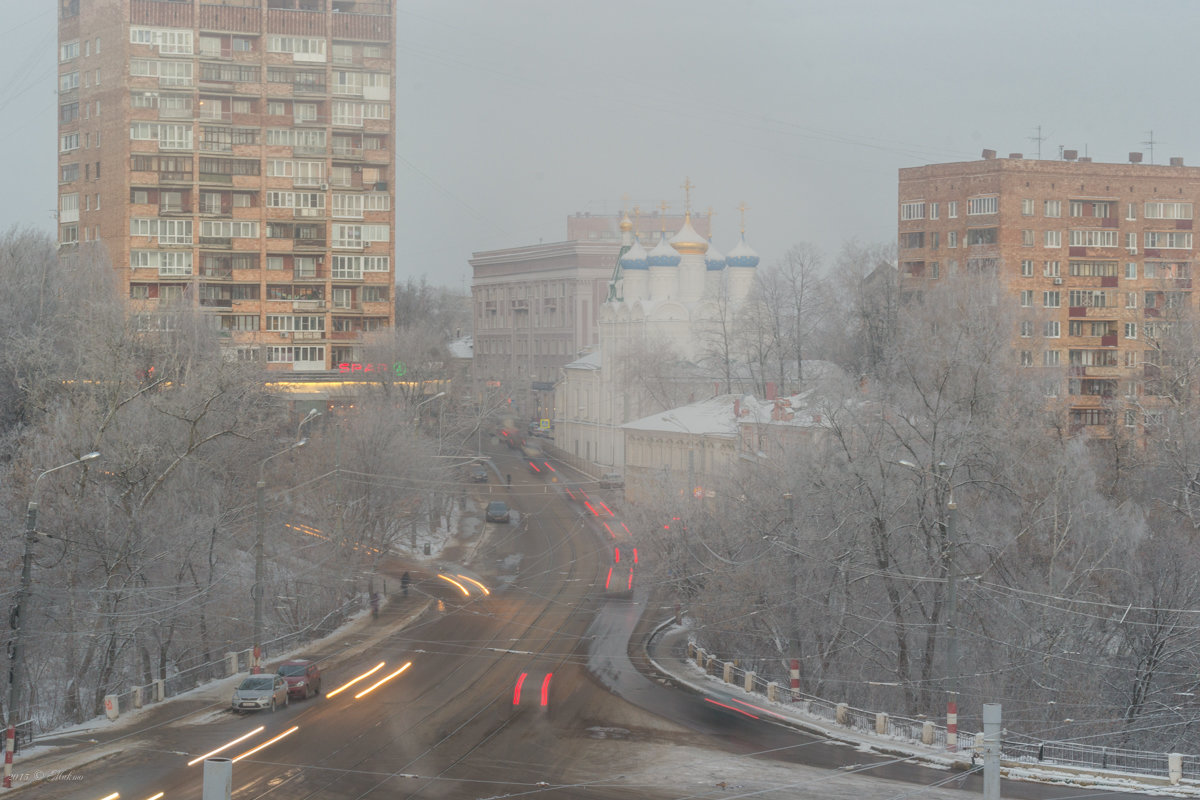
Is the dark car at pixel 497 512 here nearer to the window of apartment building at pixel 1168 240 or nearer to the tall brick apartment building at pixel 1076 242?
the tall brick apartment building at pixel 1076 242

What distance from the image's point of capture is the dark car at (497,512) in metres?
66.1

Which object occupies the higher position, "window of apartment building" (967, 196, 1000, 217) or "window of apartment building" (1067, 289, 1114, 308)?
"window of apartment building" (967, 196, 1000, 217)

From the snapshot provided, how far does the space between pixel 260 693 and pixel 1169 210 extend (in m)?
56.6

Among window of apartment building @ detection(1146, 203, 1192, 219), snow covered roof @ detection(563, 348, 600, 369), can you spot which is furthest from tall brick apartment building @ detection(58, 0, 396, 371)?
window of apartment building @ detection(1146, 203, 1192, 219)

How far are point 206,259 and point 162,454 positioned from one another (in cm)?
3731

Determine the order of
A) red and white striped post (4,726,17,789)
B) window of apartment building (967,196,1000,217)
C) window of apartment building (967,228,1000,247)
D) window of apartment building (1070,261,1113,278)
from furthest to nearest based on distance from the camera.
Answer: window of apartment building (1070,261,1113,278), window of apartment building (967,228,1000,247), window of apartment building (967,196,1000,217), red and white striped post (4,726,17,789)

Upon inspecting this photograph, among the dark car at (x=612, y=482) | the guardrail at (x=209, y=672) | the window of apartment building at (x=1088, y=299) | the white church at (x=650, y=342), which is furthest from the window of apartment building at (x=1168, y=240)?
the guardrail at (x=209, y=672)

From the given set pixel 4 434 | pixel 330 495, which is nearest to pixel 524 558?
pixel 330 495

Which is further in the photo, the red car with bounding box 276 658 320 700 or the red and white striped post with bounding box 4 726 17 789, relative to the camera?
the red car with bounding box 276 658 320 700

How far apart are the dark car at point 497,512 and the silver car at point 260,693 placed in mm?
36200

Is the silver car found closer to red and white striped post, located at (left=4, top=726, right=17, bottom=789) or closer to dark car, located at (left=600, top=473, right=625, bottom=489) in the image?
red and white striped post, located at (left=4, top=726, right=17, bottom=789)

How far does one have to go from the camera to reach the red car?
99.9 feet

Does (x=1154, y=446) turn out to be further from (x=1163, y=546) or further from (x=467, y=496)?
(x=467, y=496)

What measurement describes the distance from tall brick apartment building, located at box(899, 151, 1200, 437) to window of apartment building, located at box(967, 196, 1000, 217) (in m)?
0.05
